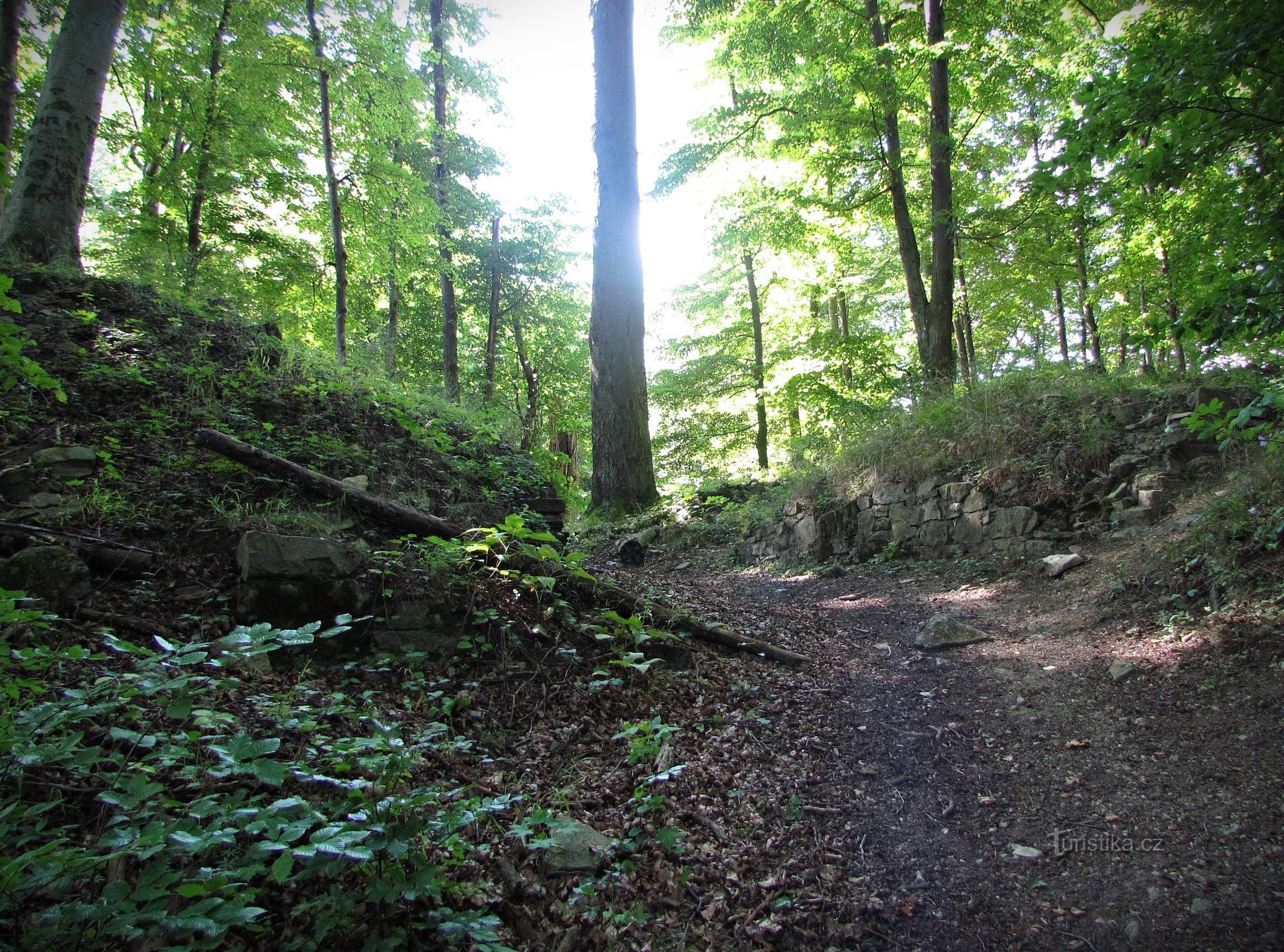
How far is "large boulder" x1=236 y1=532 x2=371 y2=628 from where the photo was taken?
9.43 ft

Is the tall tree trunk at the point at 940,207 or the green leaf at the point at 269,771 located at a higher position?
the tall tree trunk at the point at 940,207

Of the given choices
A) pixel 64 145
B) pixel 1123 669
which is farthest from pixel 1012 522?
pixel 64 145

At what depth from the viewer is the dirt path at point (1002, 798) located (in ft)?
5.73

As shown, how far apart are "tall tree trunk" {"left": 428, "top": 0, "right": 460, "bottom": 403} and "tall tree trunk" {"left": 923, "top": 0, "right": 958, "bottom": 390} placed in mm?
10223

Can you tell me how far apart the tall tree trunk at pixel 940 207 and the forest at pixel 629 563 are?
0.07m

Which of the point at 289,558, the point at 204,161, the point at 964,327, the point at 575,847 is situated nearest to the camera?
the point at 575,847

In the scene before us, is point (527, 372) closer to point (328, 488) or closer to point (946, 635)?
point (328, 488)

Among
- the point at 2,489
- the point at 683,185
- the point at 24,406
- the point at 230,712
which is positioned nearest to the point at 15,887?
the point at 230,712

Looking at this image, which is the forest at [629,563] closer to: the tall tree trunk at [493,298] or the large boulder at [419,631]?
the large boulder at [419,631]

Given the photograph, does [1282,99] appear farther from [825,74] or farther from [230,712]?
[825,74]

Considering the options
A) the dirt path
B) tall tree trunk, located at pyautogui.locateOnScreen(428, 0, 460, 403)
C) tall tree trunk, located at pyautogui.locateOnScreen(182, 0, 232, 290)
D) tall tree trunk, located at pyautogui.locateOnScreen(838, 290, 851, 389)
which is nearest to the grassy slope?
the dirt path

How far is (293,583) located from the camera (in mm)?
2920

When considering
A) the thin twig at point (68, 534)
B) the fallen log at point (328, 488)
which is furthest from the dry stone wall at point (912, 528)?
the thin twig at point (68, 534)

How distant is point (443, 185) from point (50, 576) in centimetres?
1515
